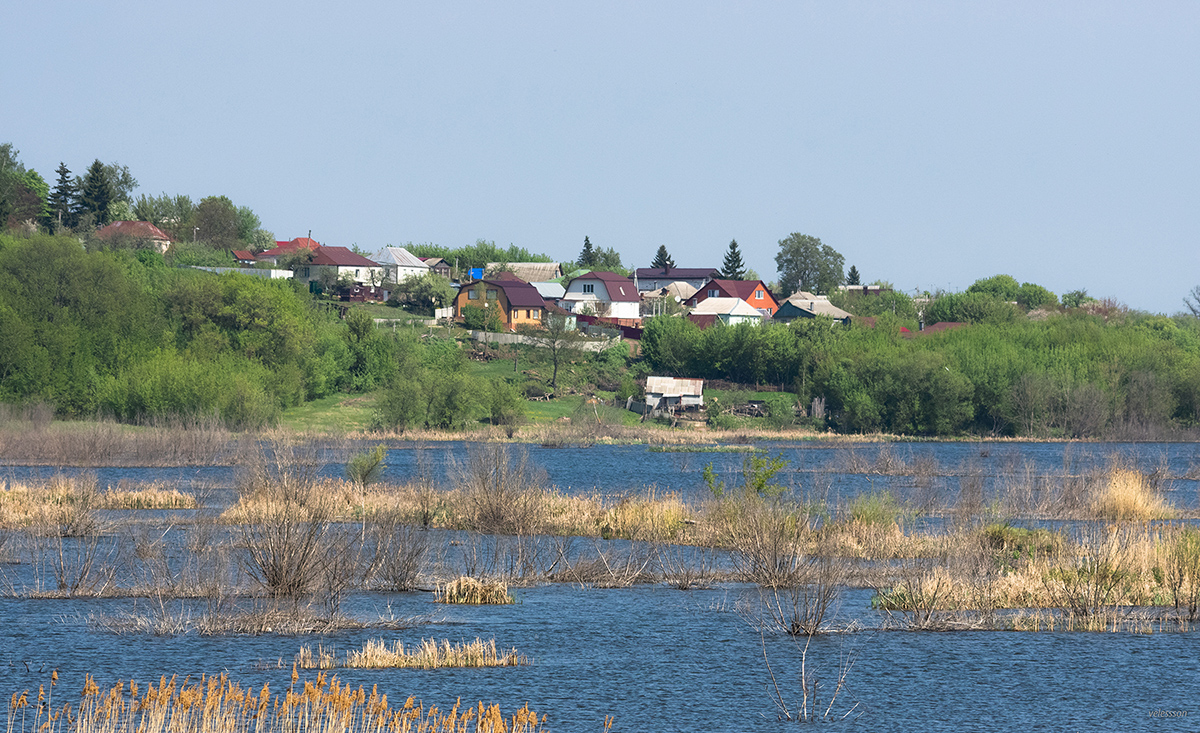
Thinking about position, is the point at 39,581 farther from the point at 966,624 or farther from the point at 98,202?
the point at 98,202

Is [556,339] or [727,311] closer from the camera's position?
[556,339]

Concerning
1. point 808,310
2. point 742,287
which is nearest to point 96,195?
point 742,287

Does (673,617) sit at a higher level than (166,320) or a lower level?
lower

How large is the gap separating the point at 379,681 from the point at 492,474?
1646cm

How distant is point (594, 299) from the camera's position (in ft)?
530

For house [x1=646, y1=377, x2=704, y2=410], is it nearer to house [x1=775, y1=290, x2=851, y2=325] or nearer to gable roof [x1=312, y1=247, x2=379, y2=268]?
house [x1=775, y1=290, x2=851, y2=325]

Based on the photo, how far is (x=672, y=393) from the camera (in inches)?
4063

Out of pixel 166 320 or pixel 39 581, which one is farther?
pixel 166 320

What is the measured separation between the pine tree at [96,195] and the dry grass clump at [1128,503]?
15254 cm

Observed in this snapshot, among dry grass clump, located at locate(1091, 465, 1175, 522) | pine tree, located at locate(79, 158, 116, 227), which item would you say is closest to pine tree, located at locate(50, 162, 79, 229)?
pine tree, located at locate(79, 158, 116, 227)

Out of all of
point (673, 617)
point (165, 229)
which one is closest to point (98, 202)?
point (165, 229)

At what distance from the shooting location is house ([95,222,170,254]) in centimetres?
14462

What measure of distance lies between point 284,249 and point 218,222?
723 inches

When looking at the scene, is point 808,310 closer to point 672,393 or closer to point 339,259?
point 672,393
